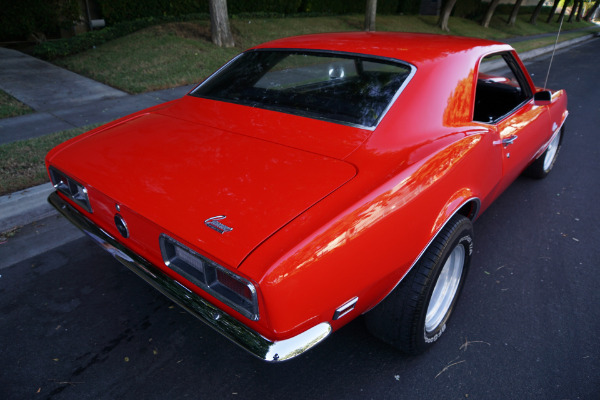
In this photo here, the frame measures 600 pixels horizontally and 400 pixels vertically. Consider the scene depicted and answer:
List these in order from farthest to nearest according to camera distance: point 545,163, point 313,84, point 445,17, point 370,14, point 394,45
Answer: point 445,17 → point 370,14 → point 545,163 → point 313,84 → point 394,45

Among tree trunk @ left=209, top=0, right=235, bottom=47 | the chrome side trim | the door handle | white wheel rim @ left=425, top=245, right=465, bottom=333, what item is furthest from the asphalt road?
tree trunk @ left=209, top=0, right=235, bottom=47

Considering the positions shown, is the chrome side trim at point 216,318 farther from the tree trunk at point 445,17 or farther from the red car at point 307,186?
the tree trunk at point 445,17

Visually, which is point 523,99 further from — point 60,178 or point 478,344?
point 60,178

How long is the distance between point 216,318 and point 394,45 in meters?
1.92

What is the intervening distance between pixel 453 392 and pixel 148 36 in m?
10.7

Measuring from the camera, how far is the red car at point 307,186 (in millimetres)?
1518

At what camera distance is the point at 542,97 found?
124 inches

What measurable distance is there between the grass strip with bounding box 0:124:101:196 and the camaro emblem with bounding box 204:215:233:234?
2872 mm

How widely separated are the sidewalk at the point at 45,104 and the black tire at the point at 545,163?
4.64 metres

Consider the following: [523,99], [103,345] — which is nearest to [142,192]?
[103,345]

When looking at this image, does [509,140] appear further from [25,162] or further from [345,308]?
[25,162]

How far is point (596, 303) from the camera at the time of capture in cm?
263

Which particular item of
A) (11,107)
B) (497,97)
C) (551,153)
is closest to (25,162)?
(11,107)

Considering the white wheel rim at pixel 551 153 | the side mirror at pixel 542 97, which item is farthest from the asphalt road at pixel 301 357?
the white wheel rim at pixel 551 153
